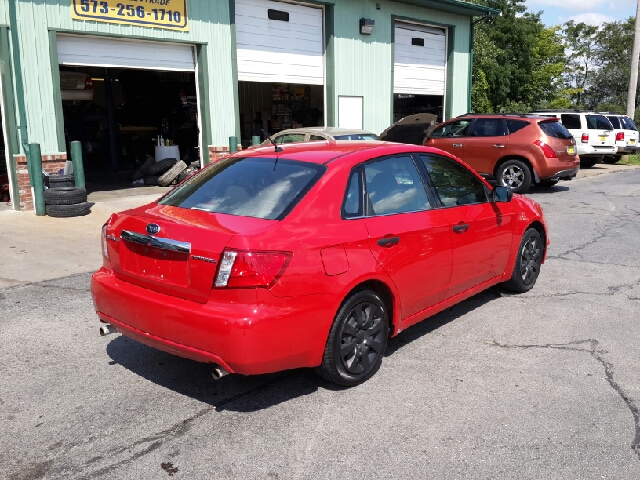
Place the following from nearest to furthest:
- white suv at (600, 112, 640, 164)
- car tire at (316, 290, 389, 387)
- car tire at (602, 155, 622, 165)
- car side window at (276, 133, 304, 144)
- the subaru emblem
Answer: the subaru emblem → car tire at (316, 290, 389, 387) → car side window at (276, 133, 304, 144) → white suv at (600, 112, 640, 164) → car tire at (602, 155, 622, 165)

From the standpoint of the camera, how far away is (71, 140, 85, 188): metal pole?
10.8 meters

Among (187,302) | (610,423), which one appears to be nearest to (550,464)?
(610,423)

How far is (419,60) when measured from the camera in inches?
764

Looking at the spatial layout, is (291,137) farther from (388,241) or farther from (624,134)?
(624,134)

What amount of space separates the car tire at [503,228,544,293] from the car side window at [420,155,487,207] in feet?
3.09

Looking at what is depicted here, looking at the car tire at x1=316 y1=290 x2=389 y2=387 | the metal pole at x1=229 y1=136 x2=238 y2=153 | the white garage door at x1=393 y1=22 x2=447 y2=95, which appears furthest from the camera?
the white garage door at x1=393 y1=22 x2=447 y2=95

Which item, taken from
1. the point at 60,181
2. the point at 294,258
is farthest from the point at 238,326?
the point at 60,181

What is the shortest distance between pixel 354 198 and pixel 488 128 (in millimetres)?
10899

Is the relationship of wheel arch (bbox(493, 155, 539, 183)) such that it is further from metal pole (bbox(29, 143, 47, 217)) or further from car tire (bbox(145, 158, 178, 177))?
metal pole (bbox(29, 143, 47, 217))

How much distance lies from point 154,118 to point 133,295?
54.1 ft

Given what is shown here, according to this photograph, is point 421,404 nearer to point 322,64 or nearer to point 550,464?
point 550,464

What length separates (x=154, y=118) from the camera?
63.4 feet

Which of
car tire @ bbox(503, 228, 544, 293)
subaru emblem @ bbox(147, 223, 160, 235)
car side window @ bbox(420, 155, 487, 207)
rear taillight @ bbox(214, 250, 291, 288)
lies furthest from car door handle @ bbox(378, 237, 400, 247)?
car tire @ bbox(503, 228, 544, 293)

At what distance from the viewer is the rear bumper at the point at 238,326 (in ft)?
11.4
